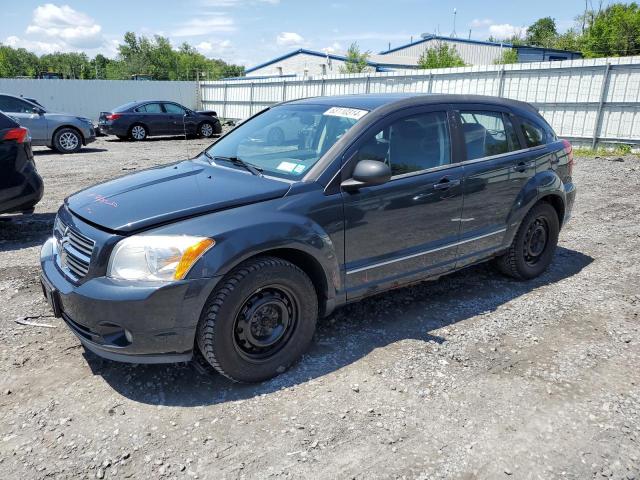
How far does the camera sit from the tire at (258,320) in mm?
2895

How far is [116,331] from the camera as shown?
2850 mm

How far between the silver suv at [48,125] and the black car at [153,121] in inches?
128

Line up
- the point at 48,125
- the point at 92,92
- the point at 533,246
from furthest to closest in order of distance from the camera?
the point at 92,92 < the point at 48,125 < the point at 533,246

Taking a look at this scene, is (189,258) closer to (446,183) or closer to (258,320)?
(258,320)

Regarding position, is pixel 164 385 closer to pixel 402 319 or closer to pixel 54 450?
pixel 54 450

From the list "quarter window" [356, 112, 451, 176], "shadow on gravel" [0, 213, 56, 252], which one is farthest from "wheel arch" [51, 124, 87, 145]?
"quarter window" [356, 112, 451, 176]

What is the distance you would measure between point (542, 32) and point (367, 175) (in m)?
90.7

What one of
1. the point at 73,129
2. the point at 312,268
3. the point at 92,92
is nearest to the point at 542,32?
the point at 92,92

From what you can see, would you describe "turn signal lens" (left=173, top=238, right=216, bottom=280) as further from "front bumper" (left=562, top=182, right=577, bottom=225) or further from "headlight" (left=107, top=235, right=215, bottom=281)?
"front bumper" (left=562, top=182, right=577, bottom=225)

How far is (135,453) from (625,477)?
Result: 2.41 metres

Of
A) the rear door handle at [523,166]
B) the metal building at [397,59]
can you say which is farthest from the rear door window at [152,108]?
the metal building at [397,59]

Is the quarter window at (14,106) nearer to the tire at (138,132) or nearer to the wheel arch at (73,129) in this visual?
the wheel arch at (73,129)

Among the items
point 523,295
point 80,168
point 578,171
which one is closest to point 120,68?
point 80,168

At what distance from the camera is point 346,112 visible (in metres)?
3.79
